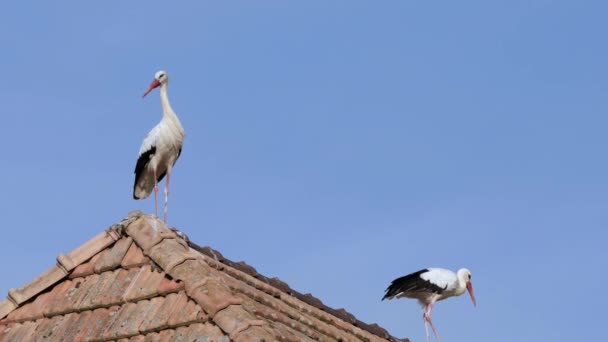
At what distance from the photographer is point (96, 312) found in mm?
7559

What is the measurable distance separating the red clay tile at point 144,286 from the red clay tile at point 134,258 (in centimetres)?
11

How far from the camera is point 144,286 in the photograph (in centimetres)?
744

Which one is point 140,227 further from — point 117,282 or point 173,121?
point 173,121

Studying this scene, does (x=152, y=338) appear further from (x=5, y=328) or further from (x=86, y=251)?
(x=5, y=328)

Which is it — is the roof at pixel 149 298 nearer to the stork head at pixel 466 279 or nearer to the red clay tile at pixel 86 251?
the red clay tile at pixel 86 251

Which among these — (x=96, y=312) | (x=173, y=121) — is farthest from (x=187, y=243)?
(x=173, y=121)

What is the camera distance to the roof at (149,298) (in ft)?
22.7

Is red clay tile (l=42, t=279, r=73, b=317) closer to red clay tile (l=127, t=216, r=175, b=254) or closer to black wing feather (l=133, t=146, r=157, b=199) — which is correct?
red clay tile (l=127, t=216, r=175, b=254)

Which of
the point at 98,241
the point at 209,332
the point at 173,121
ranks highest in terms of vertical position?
the point at 173,121

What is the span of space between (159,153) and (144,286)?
3.56 meters

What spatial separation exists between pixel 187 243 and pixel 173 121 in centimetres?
293

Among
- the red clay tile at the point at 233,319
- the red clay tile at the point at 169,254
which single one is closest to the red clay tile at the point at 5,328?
the red clay tile at the point at 169,254

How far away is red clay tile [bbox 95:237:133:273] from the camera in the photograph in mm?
7852

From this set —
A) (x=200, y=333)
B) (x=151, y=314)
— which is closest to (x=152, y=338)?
(x=151, y=314)
